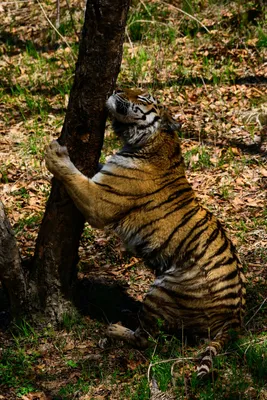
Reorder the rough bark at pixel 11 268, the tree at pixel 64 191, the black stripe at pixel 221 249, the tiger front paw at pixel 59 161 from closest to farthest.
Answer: the tree at pixel 64 191 → the tiger front paw at pixel 59 161 → the rough bark at pixel 11 268 → the black stripe at pixel 221 249

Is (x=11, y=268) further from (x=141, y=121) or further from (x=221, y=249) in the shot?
(x=221, y=249)

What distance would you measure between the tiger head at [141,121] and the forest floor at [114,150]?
1.45 meters

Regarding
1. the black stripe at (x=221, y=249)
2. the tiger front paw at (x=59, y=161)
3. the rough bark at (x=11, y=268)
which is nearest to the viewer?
the tiger front paw at (x=59, y=161)

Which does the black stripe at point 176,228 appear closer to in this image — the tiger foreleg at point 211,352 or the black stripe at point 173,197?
the black stripe at point 173,197

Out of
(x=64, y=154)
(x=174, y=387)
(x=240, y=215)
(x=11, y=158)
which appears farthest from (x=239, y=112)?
(x=174, y=387)

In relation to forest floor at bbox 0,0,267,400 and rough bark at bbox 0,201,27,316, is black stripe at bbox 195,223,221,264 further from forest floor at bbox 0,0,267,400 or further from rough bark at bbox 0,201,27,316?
rough bark at bbox 0,201,27,316

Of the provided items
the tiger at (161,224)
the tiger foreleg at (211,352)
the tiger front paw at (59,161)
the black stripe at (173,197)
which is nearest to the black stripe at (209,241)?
the tiger at (161,224)

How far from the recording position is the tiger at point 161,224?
15.1ft

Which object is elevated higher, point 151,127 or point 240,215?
point 151,127

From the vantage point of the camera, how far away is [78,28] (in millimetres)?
9734

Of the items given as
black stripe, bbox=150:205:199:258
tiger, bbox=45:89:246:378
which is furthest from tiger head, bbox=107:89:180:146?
black stripe, bbox=150:205:199:258

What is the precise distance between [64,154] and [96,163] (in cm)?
27

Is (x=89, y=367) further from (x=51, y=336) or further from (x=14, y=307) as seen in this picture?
(x=14, y=307)

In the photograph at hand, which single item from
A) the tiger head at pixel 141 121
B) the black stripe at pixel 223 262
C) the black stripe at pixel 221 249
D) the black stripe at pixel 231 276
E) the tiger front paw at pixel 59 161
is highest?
the tiger head at pixel 141 121
